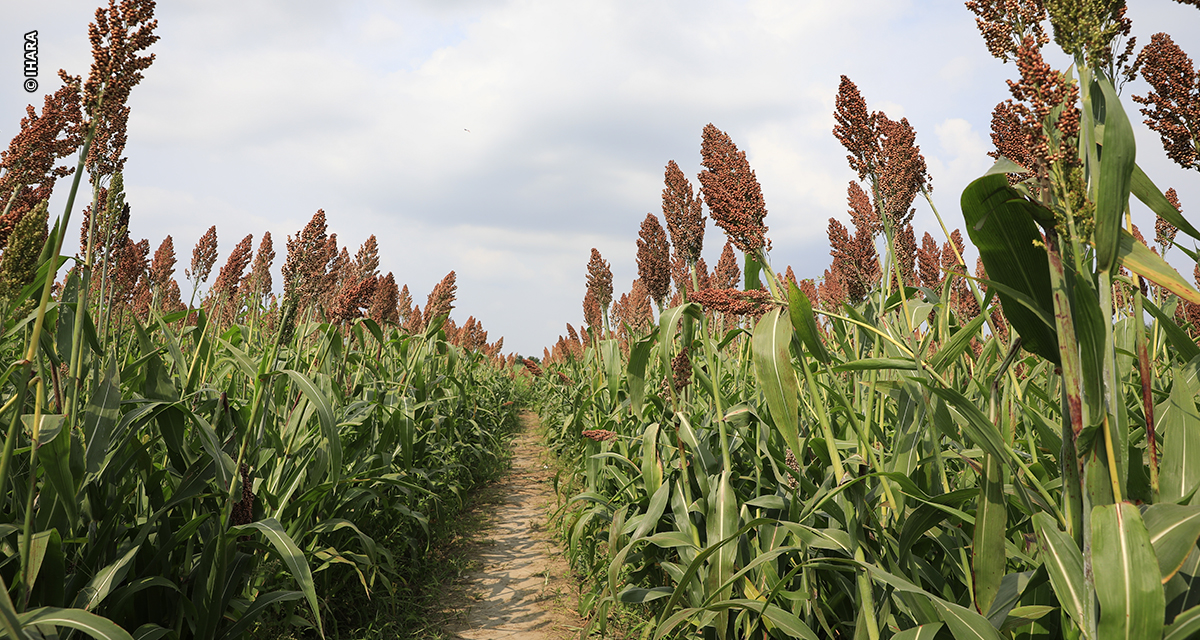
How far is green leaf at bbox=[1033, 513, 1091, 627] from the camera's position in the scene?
0.89 m

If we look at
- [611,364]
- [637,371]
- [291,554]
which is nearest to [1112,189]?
[637,371]

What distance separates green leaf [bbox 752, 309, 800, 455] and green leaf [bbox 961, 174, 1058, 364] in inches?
16.4

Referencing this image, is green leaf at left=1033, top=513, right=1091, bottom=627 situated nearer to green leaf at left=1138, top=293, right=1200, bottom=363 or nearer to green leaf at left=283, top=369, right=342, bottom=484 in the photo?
green leaf at left=1138, top=293, right=1200, bottom=363

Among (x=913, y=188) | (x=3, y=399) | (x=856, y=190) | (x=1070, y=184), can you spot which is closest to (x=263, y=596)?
(x=3, y=399)

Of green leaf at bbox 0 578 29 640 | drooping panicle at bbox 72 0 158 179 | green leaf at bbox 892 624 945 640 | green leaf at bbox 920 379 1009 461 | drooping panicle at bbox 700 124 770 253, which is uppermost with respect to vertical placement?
drooping panicle at bbox 72 0 158 179

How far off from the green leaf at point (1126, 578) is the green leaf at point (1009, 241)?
301mm

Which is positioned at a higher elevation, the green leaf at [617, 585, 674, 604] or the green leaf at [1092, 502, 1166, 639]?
the green leaf at [1092, 502, 1166, 639]

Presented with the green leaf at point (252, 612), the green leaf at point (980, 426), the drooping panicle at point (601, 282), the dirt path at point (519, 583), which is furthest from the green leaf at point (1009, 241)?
the drooping panicle at point (601, 282)

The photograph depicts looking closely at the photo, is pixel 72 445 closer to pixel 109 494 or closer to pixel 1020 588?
pixel 109 494

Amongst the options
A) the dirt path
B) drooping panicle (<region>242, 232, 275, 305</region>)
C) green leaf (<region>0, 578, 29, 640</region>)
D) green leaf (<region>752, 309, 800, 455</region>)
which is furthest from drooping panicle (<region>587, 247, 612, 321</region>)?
green leaf (<region>0, 578, 29, 640</region>)

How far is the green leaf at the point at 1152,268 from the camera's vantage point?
0.89 meters

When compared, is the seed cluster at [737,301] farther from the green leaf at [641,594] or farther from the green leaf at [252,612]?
the green leaf at [252,612]

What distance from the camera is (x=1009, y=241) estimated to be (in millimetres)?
995

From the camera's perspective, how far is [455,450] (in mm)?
4875
